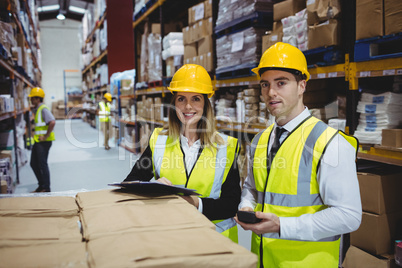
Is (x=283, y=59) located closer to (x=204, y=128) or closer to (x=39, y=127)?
(x=204, y=128)

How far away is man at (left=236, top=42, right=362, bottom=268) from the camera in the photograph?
4.90 ft

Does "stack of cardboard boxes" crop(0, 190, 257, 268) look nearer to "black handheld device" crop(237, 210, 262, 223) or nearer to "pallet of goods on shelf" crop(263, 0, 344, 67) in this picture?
"black handheld device" crop(237, 210, 262, 223)

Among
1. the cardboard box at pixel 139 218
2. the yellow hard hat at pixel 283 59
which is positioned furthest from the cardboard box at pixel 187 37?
the cardboard box at pixel 139 218

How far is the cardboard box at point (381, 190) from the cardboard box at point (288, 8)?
1807mm

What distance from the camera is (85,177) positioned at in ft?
23.0

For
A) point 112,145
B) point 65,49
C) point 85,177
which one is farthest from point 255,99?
point 65,49

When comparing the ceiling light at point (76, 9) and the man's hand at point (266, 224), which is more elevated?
the ceiling light at point (76, 9)

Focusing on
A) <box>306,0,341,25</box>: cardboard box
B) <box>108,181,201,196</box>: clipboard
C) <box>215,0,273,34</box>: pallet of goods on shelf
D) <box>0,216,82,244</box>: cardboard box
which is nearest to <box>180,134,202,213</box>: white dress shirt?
<box>108,181,201,196</box>: clipboard

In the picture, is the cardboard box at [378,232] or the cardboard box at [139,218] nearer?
the cardboard box at [139,218]

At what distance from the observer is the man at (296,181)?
4.90 ft

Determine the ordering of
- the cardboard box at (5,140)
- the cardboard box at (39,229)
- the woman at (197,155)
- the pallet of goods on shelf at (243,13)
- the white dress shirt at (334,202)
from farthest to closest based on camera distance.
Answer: the cardboard box at (5,140) → the pallet of goods on shelf at (243,13) → the woman at (197,155) → the white dress shirt at (334,202) → the cardboard box at (39,229)

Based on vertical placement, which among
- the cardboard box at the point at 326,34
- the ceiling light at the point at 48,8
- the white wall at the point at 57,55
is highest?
the ceiling light at the point at 48,8

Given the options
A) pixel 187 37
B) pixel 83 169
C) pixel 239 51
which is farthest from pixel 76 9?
pixel 239 51

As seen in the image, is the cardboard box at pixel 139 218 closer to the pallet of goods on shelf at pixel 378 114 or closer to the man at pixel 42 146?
the pallet of goods on shelf at pixel 378 114
